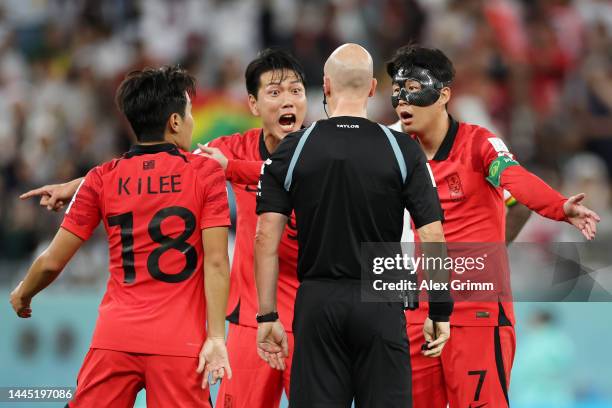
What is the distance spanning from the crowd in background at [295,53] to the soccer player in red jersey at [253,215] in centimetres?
528

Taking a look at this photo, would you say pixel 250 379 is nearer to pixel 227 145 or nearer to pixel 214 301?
pixel 214 301

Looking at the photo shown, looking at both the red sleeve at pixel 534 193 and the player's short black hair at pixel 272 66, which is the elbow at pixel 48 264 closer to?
the player's short black hair at pixel 272 66

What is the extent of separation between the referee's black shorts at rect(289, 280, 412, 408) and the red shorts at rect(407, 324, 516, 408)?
105 centimetres

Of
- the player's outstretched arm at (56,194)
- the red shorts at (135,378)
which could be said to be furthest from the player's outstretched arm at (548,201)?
the player's outstretched arm at (56,194)

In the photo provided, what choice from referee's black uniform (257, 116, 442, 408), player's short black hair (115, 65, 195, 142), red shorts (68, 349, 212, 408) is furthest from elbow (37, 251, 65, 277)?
referee's black uniform (257, 116, 442, 408)

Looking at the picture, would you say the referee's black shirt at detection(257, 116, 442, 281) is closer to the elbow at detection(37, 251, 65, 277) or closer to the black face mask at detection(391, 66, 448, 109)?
the elbow at detection(37, 251, 65, 277)

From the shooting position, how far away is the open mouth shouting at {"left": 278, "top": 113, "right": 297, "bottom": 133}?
284 inches

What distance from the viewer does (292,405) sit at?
5.80m

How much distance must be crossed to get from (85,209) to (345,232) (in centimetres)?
137

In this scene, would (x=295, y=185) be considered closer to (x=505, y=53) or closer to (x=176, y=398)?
(x=176, y=398)

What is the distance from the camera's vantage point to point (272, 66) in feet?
24.2

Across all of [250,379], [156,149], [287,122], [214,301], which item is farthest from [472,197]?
[156,149]

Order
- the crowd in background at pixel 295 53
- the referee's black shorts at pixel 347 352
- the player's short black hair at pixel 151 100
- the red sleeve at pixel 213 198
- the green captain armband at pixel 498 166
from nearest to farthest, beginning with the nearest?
1. the referee's black shorts at pixel 347 352
2. the red sleeve at pixel 213 198
3. the player's short black hair at pixel 151 100
4. the green captain armband at pixel 498 166
5. the crowd in background at pixel 295 53

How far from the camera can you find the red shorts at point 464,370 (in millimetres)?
6738
